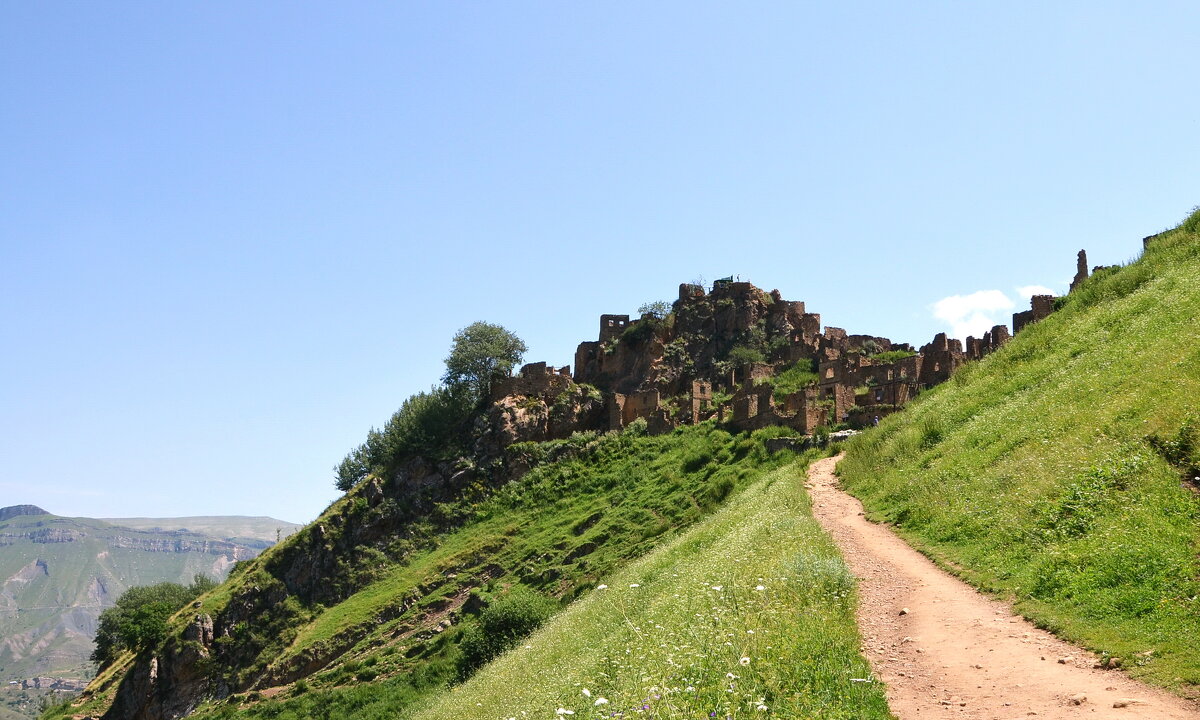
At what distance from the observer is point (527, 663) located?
2002cm

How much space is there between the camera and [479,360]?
62.9 metres

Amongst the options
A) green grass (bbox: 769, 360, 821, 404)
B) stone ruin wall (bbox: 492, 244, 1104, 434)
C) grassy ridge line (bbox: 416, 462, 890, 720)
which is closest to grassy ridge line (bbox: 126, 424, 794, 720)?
stone ruin wall (bbox: 492, 244, 1104, 434)

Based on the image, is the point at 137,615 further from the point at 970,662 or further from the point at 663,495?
the point at 970,662

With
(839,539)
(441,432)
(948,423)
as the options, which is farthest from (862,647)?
(441,432)

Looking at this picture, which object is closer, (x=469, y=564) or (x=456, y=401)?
(x=469, y=564)

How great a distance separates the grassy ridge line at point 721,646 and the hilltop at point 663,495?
0.27ft

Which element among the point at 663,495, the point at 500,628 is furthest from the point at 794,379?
the point at 500,628

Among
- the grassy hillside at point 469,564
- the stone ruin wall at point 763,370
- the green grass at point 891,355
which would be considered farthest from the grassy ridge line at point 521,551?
the green grass at point 891,355

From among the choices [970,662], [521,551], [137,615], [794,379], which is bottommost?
[137,615]

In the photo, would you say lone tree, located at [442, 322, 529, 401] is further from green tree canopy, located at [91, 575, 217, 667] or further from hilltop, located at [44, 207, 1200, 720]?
green tree canopy, located at [91, 575, 217, 667]

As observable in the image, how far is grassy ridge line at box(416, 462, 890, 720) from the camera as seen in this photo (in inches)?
382

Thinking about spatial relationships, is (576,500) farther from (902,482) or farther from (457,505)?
(902,482)

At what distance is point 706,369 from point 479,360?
54.3 feet

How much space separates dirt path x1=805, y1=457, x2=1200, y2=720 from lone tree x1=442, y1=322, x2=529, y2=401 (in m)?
49.1
